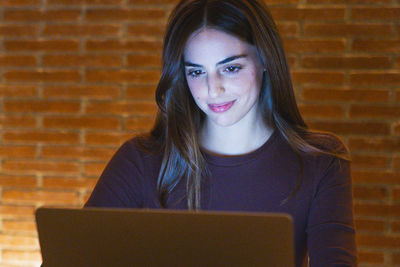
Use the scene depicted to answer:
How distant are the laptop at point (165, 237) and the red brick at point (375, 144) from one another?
150cm

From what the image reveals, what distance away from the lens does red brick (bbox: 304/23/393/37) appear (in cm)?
199

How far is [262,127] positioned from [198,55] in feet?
1.06

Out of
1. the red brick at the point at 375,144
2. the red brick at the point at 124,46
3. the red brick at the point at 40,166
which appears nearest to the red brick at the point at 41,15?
the red brick at the point at 124,46

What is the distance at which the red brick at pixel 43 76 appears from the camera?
2.23 m

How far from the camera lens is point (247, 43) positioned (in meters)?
1.22

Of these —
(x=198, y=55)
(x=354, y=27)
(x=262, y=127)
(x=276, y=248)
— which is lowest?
(x=276, y=248)

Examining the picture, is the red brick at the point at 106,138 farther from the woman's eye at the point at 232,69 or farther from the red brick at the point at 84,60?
the woman's eye at the point at 232,69

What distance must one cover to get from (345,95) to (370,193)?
443 mm

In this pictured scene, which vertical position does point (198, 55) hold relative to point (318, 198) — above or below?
above

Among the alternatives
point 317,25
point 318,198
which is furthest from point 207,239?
point 317,25

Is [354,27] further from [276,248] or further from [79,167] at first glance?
[276,248]

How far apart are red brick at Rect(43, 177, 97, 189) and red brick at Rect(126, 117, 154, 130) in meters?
0.33

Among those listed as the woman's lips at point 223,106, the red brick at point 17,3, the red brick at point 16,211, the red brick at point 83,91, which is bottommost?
the red brick at point 16,211

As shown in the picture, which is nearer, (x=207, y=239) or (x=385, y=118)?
(x=207, y=239)
